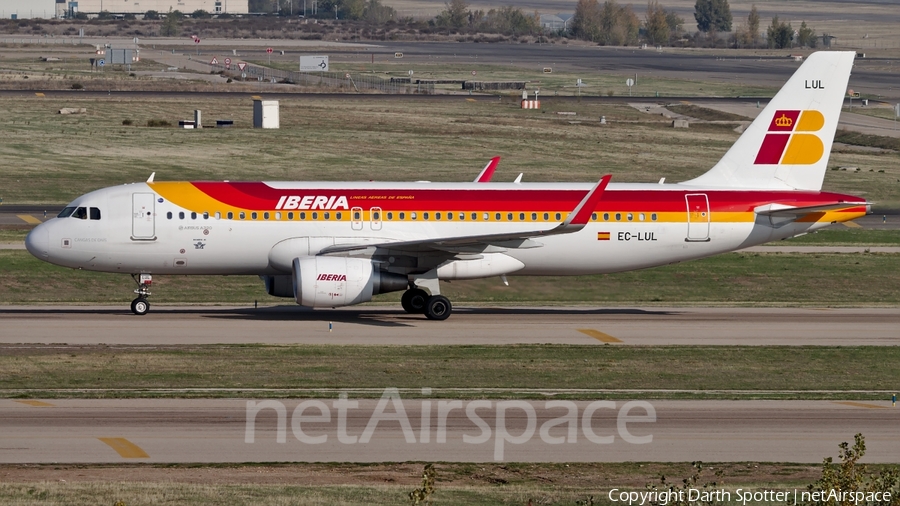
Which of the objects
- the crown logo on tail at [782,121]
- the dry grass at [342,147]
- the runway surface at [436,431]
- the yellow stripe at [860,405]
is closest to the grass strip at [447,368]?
the yellow stripe at [860,405]

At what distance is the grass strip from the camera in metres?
29.1

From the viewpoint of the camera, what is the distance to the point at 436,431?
2478cm

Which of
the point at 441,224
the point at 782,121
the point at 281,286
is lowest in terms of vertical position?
the point at 281,286

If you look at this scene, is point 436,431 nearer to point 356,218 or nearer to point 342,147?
point 356,218

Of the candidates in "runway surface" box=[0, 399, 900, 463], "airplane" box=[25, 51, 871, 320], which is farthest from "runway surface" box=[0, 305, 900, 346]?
"runway surface" box=[0, 399, 900, 463]

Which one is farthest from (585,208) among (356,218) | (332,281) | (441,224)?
(332,281)

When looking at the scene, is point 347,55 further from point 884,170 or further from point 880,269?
point 880,269

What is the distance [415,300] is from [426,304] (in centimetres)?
68

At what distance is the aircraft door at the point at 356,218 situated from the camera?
38875 millimetres

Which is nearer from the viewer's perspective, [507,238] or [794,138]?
[507,238]

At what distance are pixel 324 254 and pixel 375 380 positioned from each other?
9.55 meters

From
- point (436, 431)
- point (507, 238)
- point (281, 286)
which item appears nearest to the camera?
point (436, 431)

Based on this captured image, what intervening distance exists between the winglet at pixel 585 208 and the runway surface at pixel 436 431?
32.9 ft

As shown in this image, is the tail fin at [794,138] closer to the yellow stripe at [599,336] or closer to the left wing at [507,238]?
the left wing at [507,238]
